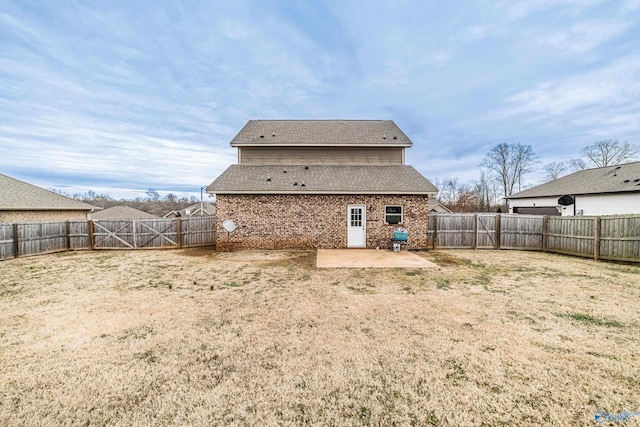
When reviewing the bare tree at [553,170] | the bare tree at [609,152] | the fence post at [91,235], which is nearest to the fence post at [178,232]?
the fence post at [91,235]

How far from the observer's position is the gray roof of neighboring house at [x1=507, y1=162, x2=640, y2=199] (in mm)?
17359

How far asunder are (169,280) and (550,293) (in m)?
10.3

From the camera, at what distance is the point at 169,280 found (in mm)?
7410

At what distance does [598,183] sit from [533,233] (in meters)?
13.4

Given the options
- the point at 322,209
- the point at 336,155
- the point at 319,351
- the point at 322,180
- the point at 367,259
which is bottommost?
the point at 319,351

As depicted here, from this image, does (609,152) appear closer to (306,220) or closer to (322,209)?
(322,209)

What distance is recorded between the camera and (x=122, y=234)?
1340cm

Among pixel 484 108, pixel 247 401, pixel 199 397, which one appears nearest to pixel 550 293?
pixel 247 401

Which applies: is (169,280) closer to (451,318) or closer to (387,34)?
(451,318)

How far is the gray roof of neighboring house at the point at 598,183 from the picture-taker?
57.0 feet

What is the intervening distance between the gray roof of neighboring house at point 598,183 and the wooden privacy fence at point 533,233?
10.7m

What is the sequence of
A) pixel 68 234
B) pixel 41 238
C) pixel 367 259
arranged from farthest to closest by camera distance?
pixel 68 234, pixel 41 238, pixel 367 259

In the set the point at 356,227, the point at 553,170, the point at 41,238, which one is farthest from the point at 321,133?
the point at 553,170

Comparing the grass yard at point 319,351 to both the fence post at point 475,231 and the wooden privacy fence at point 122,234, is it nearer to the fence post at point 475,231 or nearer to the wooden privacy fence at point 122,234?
the fence post at point 475,231
